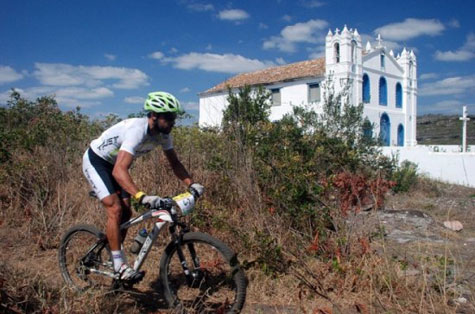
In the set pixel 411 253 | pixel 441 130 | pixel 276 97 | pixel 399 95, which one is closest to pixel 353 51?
pixel 276 97

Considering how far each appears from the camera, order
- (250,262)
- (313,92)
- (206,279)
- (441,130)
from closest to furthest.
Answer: (206,279) < (250,262) < (313,92) < (441,130)

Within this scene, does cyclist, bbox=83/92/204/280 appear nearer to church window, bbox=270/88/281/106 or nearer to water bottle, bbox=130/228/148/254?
water bottle, bbox=130/228/148/254

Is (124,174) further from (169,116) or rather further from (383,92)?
(383,92)

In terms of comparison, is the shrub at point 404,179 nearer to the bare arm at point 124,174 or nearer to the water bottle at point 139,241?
the water bottle at point 139,241

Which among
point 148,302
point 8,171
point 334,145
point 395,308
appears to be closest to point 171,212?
point 148,302

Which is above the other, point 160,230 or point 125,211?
point 125,211

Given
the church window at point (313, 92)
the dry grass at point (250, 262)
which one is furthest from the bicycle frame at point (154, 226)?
the church window at point (313, 92)

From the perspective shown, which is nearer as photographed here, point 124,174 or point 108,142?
point 124,174

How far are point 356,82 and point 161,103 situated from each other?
25.6m

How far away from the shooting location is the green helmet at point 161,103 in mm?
3650

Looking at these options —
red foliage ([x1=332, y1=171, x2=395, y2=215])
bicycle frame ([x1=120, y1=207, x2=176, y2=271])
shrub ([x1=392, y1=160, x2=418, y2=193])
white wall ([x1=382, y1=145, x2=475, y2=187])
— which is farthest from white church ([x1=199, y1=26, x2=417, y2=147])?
bicycle frame ([x1=120, y1=207, x2=176, y2=271])

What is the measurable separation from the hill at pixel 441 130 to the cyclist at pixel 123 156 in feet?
104

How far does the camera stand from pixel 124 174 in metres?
3.44

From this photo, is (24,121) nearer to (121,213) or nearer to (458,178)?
(121,213)
